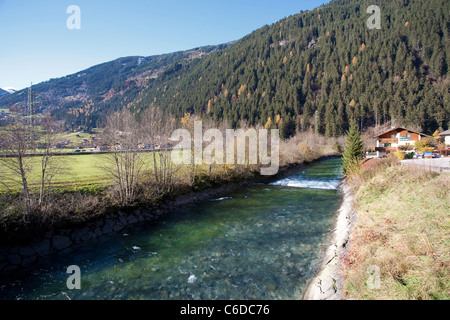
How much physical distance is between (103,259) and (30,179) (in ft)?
34.1

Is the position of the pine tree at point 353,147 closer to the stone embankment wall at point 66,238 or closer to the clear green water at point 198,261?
the clear green water at point 198,261

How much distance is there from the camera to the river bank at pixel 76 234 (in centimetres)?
974

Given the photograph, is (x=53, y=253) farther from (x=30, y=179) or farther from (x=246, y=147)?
(x=246, y=147)

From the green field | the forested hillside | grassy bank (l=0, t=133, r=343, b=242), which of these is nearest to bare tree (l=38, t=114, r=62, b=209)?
the green field

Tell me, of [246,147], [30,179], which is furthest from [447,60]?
[30,179]

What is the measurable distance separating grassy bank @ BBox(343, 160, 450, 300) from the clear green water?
6.58 feet

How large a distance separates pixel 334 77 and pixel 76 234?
448ft

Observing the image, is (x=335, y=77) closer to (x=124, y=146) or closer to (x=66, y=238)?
(x=124, y=146)

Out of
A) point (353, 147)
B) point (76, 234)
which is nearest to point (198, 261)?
point (76, 234)

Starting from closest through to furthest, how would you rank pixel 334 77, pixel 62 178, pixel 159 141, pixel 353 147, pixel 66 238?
pixel 66 238
pixel 62 178
pixel 159 141
pixel 353 147
pixel 334 77

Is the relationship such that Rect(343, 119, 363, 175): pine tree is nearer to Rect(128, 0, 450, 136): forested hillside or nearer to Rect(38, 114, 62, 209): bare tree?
Rect(38, 114, 62, 209): bare tree

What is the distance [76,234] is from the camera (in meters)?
12.0

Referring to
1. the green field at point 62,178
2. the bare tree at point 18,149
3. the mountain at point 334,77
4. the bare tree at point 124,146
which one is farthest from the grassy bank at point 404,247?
the mountain at point 334,77

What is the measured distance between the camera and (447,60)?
327 feet
